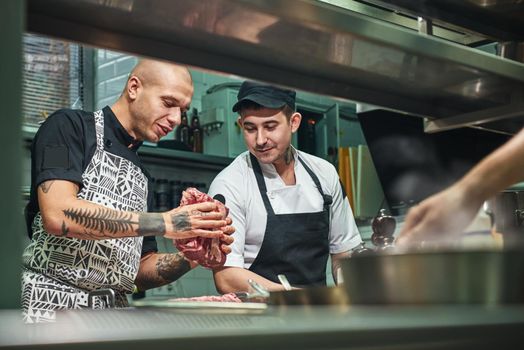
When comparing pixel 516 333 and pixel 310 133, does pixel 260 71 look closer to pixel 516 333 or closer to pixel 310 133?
pixel 516 333

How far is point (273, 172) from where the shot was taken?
2.70m

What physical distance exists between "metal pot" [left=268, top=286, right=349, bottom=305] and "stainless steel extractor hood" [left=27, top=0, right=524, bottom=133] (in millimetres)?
389

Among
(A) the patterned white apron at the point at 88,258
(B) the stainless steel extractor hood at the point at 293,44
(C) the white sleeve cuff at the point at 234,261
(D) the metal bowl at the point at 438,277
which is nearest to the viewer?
(D) the metal bowl at the point at 438,277

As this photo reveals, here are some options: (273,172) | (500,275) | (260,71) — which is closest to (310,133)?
(273,172)

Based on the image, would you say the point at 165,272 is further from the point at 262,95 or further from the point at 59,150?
A: the point at 262,95

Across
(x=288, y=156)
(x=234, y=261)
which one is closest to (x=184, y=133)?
(x=288, y=156)

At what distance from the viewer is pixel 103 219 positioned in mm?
1922

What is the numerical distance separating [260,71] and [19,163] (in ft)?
2.52

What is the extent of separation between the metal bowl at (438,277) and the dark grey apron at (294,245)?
5.51ft

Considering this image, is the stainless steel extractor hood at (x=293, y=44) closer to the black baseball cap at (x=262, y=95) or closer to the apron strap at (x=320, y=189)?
the black baseball cap at (x=262, y=95)

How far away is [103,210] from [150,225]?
139 millimetres

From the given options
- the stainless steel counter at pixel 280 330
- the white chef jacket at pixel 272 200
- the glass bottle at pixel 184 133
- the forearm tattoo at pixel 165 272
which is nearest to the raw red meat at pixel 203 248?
the forearm tattoo at pixel 165 272

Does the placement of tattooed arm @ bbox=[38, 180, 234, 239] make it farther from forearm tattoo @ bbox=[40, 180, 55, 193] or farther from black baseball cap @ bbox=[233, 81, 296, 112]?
black baseball cap @ bbox=[233, 81, 296, 112]

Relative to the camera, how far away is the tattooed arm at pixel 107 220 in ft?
6.17
